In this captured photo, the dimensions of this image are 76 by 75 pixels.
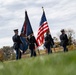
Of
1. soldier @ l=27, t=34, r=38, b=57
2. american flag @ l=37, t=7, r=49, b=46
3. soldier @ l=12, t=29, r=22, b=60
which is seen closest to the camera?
soldier @ l=12, t=29, r=22, b=60

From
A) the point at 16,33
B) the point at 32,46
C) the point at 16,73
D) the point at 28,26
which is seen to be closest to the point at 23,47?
the point at 32,46

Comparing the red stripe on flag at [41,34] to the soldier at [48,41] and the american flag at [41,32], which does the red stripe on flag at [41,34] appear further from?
the soldier at [48,41]

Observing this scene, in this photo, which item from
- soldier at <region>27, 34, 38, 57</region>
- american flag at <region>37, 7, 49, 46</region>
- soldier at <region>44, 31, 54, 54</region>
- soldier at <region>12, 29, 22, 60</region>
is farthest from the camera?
american flag at <region>37, 7, 49, 46</region>

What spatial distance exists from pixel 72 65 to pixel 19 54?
65.7 ft

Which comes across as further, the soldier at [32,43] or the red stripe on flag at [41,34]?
the red stripe on flag at [41,34]

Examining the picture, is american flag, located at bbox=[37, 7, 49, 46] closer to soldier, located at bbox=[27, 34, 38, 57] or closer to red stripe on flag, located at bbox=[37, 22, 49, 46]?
red stripe on flag, located at bbox=[37, 22, 49, 46]

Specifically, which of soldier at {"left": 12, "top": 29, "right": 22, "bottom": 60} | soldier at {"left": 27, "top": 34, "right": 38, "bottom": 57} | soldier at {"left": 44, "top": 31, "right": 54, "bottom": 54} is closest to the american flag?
soldier at {"left": 44, "top": 31, "right": 54, "bottom": 54}

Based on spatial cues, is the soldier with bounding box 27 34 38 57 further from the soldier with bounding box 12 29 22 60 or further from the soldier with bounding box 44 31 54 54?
the soldier with bounding box 12 29 22 60

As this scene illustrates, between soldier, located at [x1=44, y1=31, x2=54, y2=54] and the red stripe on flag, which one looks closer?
soldier, located at [x1=44, y1=31, x2=54, y2=54]

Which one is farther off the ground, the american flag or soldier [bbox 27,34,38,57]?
the american flag

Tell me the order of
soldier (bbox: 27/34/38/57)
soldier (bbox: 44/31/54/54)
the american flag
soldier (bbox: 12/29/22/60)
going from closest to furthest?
soldier (bbox: 12/29/22/60), soldier (bbox: 27/34/38/57), soldier (bbox: 44/31/54/54), the american flag

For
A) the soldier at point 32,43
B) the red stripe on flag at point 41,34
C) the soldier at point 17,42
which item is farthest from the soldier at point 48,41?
the soldier at point 17,42

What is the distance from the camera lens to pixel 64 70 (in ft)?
6.04

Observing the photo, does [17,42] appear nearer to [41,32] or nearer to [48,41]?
[48,41]
